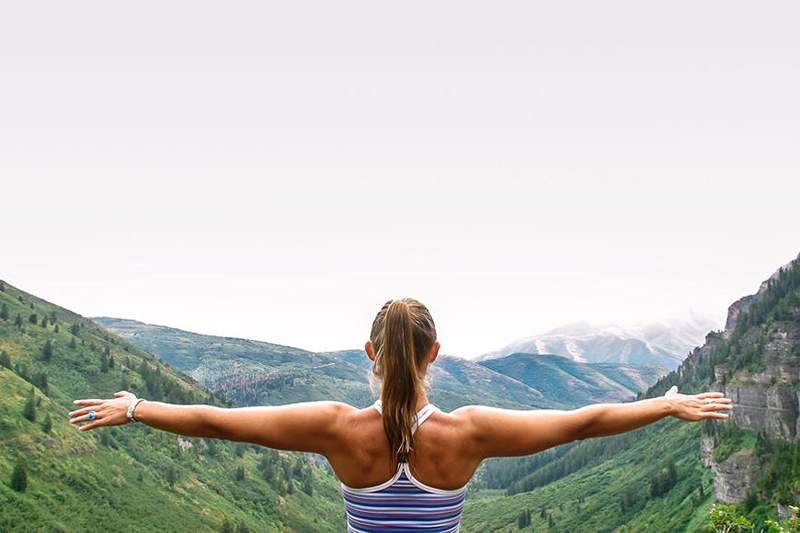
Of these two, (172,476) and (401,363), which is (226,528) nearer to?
(172,476)

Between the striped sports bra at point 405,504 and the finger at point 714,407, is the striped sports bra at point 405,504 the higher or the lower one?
the lower one

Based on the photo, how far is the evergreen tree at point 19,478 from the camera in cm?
14162

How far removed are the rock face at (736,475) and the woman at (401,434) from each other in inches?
7177

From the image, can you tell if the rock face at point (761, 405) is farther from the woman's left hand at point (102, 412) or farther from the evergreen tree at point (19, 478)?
the woman's left hand at point (102, 412)

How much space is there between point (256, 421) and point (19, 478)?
16403cm

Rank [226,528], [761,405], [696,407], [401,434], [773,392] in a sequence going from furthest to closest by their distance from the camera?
1. [761,405]
2. [773,392]
3. [226,528]
4. [696,407]
5. [401,434]

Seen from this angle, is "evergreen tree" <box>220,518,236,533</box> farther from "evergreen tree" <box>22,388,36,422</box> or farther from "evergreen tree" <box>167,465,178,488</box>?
"evergreen tree" <box>22,388,36,422</box>

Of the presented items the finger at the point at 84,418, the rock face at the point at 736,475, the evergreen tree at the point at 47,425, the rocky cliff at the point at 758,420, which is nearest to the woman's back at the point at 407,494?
the finger at the point at 84,418

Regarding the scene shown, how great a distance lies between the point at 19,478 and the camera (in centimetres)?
14238

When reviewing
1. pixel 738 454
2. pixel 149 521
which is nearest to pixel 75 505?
pixel 149 521

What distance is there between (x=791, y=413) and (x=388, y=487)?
18948 centimetres

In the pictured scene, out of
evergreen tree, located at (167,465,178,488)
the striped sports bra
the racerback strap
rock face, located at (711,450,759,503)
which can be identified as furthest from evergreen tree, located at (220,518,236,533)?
the racerback strap

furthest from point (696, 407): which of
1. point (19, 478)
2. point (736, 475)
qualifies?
point (736, 475)

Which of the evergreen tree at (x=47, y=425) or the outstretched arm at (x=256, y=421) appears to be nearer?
the outstretched arm at (x=256, y=421)
